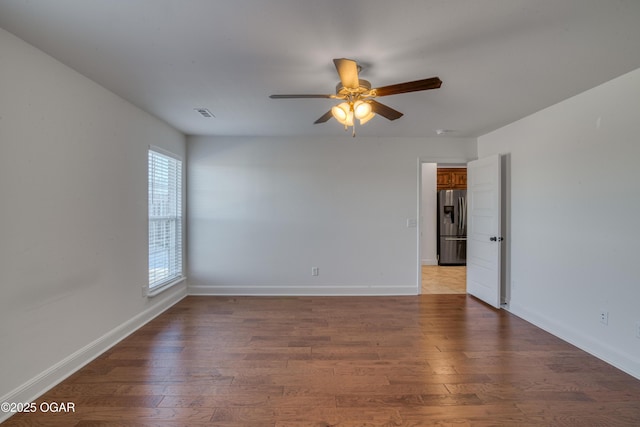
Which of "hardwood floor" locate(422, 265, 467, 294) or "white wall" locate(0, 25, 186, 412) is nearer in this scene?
"white wall" locate(0, 25, 186, 412)

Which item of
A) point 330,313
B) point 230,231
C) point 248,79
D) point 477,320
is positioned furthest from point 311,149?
point 477,320

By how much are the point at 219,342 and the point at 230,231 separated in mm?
1879

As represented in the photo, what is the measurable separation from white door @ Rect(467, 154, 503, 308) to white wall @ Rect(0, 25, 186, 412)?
4342 millimetres

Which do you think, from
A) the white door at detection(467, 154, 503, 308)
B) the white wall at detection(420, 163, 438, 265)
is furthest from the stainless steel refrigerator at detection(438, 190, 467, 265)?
the white door at detection(467, 154, 503, 308)

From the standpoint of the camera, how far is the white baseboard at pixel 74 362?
1902 millimetres

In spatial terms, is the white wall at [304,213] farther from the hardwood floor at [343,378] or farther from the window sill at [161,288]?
the hardwood floor at [343,378]

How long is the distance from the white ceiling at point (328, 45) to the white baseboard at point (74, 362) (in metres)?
2.28

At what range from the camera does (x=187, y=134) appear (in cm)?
432

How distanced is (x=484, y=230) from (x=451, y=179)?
3227mm

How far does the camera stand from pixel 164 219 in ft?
12.4

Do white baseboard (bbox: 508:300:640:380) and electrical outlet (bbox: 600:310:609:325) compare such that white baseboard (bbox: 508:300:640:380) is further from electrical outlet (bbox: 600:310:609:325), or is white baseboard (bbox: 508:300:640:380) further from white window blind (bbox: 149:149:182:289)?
white window blind (bbox: 149:149:182:289)

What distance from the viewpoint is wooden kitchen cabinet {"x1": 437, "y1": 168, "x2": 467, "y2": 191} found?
6945 millimetres

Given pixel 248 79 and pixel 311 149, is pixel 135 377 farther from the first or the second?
pixel 311 149

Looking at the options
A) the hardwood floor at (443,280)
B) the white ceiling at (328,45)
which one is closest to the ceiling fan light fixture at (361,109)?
the white ceiling at (328,45)
